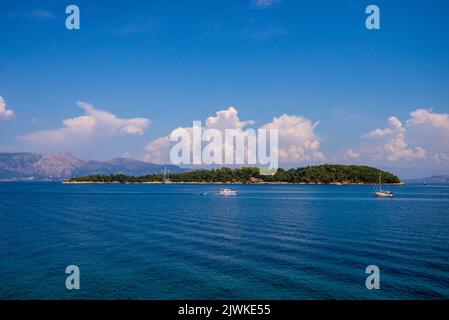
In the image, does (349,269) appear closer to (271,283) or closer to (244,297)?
(271,283)

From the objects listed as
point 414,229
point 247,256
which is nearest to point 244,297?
point 247,256

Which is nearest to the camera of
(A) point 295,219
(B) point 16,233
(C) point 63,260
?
(C) point 63,260

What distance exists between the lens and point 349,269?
1145 inches
